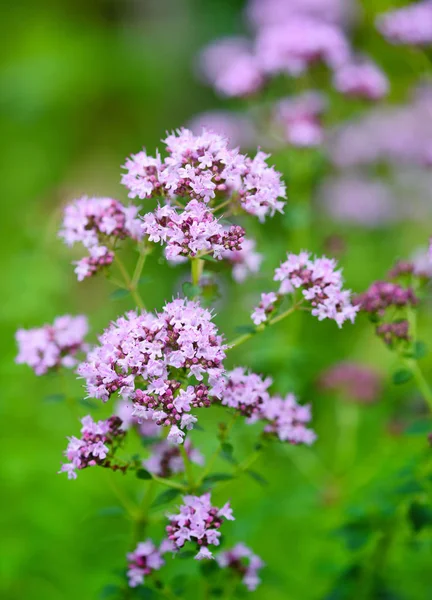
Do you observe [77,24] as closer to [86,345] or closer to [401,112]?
[401,112]

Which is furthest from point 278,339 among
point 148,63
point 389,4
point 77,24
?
point 77,24

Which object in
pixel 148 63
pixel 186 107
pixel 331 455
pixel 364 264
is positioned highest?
pixel 148 63

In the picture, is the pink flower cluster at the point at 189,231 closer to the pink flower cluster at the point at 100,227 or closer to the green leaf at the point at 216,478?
the pink flower cluster at the point at 100,227

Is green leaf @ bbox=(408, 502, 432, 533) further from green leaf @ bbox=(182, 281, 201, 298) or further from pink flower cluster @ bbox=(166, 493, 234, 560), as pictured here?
green leaf @ bbox=(182, 281, 201, 298)

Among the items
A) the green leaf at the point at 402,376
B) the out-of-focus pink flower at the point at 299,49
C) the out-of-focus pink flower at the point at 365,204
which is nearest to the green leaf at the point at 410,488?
the green leaf at the point at 402,376

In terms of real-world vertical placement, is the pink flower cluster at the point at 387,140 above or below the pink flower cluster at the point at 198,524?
above

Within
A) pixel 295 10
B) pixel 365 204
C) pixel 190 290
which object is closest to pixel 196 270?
pixel 190 290

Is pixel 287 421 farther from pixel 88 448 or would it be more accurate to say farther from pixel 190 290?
pixel 88 448
